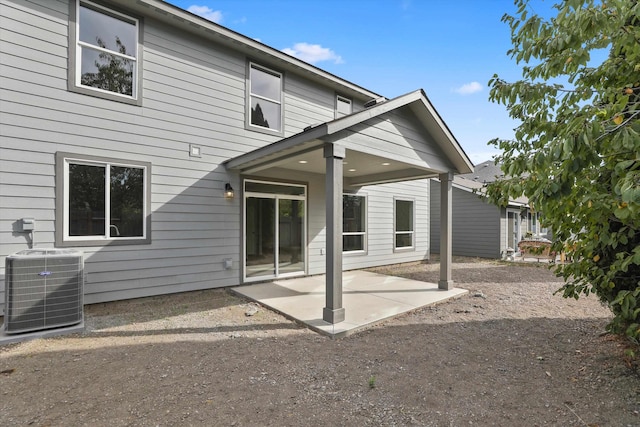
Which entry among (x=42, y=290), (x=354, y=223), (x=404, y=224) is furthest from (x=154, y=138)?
(x=404, y=224)

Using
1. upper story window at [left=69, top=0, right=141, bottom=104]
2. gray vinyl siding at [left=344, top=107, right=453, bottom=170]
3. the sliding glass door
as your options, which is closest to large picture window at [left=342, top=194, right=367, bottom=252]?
the sliding glass door

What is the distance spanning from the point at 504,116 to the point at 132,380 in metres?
5.30

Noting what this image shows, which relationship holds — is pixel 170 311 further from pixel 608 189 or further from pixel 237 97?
pixel 608 189

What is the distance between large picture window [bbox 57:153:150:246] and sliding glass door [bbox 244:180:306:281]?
215 centimetres

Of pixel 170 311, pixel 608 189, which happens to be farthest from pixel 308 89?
pixel 608 189

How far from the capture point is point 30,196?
475 cm

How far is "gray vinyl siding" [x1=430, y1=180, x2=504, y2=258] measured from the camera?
12562mm

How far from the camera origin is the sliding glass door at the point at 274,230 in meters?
7.23

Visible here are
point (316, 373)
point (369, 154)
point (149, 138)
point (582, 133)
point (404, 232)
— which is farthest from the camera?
point (404, 232)

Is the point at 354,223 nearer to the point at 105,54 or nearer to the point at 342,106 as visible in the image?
the point at 342,106

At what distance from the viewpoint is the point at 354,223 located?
948 cm

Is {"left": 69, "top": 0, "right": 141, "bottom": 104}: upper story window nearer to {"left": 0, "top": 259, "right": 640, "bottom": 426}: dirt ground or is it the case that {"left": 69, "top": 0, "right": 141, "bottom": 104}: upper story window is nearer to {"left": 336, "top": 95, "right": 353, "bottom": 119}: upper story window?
{"left": 0, "top": 259, "right": 640, "bottom": 426}: dirt ground

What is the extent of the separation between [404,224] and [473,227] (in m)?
4.29

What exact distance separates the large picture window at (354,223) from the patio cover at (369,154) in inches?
53.1
